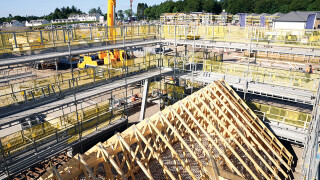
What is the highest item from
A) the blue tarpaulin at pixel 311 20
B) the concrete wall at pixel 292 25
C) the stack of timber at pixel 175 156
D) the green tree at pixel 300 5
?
the green tree at pixel 300 5

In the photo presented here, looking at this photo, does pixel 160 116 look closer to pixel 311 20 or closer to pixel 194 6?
pixel 311 20

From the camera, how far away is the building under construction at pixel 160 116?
901 centimetres

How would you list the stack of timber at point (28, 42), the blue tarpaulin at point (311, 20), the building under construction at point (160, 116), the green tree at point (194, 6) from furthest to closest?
the green tree at point (194, 6), the blue tarpaulin at point (311, 20), the stack of timber at point (28, 42), the building under construction at point (160, 116)

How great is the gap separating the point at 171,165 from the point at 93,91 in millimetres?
4981

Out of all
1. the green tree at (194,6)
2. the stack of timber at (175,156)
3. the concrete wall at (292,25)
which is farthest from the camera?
the green tree at (194,6)

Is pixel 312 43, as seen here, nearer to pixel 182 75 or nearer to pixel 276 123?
pixel 276 123

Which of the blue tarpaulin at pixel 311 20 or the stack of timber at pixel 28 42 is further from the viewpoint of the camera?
the blue tarpaulin at pixel 311 20

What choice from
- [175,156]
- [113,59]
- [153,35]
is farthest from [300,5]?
[175,156]

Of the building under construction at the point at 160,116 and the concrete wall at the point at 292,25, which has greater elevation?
the concrete wall at the point at 292,25

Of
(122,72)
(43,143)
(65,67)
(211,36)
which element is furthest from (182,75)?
(65,67)

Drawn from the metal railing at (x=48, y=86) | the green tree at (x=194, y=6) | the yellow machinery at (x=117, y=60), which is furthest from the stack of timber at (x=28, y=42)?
the green tree at (x=194, y=6)

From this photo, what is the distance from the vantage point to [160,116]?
34.0ft

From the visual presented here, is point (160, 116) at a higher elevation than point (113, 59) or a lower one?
lower

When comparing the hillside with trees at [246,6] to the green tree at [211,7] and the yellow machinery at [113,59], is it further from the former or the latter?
the yellow machinery at [113,59]
